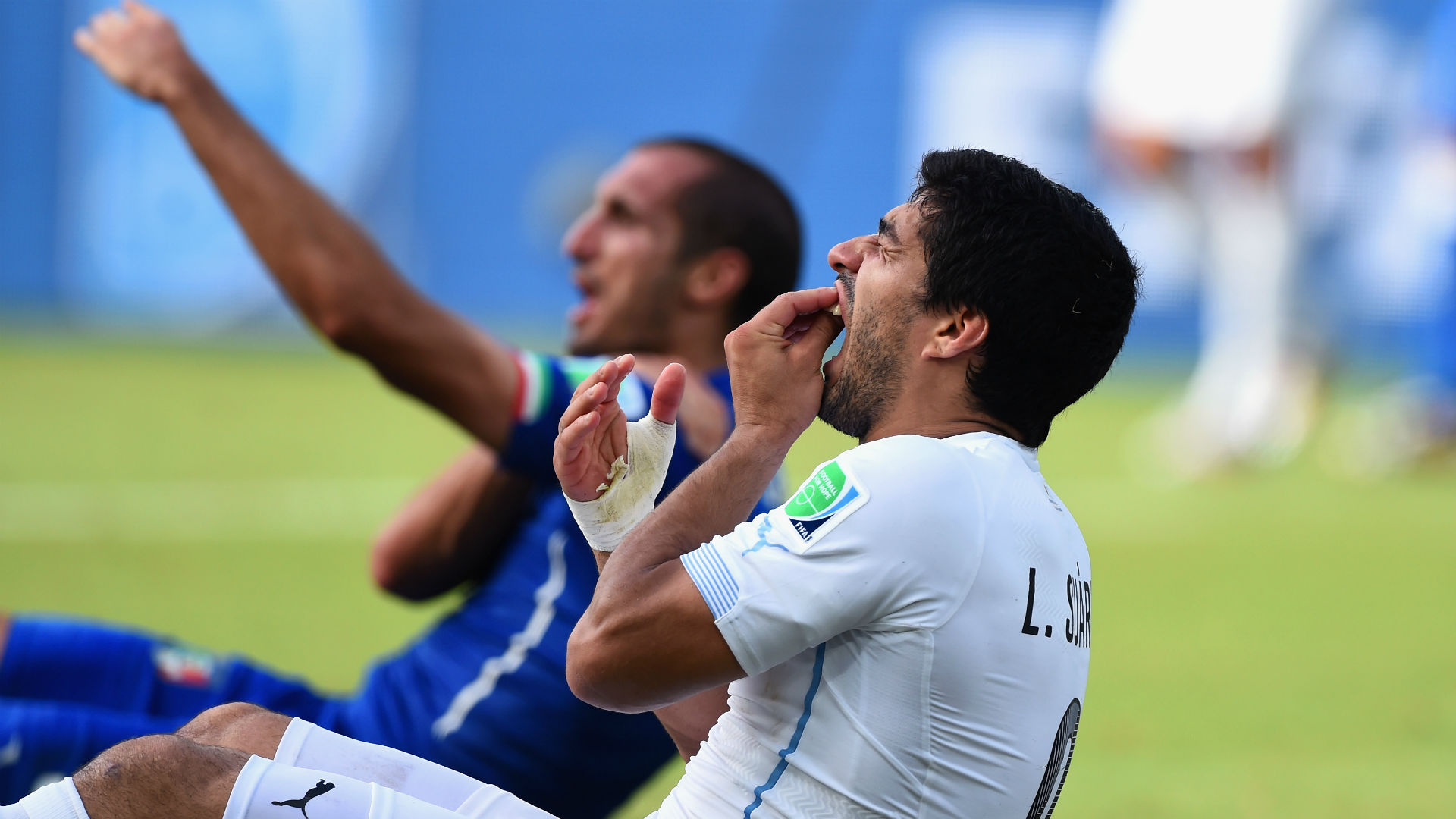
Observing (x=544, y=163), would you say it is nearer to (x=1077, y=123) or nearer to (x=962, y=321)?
(x=1077, y=123)

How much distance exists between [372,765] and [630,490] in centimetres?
55

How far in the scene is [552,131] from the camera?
54.8 ft

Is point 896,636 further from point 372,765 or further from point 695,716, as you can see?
point 372,765

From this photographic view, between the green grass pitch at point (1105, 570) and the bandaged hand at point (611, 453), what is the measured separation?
8.96ft

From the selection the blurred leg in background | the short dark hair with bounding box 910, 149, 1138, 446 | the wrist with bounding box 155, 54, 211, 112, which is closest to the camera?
the short dark hair with bounding box 910, 149, 1138, 446

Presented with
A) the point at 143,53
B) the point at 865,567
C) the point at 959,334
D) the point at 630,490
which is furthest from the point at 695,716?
the point at 143,53

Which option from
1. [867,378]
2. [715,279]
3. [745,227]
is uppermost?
[745,227]

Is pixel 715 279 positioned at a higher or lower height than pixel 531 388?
higher

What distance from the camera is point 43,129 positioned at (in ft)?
50.1

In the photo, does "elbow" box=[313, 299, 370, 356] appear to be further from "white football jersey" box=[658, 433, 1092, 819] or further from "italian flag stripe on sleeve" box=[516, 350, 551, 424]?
"white football jersey" box=[658, 433, 1092, 819]

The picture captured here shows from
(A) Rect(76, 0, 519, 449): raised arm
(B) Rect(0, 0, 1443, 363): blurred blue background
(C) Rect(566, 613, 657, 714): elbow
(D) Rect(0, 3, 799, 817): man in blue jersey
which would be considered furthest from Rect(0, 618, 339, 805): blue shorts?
(B) Rect(0, 0, 1443, 363): blurred blue background

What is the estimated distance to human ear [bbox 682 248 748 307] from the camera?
3723 millimetres

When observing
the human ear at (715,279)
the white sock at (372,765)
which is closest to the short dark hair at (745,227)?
the human ear at (715,279)

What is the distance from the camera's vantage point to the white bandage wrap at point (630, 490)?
7.49ft
